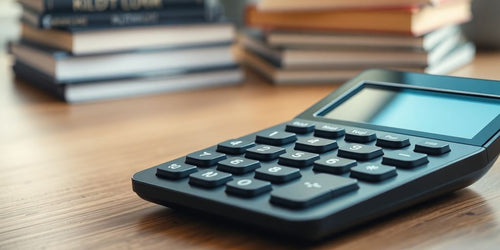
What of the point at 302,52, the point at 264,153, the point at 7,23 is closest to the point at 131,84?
the point at 302,52

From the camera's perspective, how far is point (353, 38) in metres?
0.94

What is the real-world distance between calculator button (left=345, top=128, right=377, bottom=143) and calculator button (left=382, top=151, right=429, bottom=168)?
0.04 metres

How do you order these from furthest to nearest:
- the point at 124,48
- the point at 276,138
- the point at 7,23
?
the point at 7,23 < the point at 124,48 < the point at 276,138

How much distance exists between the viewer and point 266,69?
100 centimetres

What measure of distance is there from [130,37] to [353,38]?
29cm

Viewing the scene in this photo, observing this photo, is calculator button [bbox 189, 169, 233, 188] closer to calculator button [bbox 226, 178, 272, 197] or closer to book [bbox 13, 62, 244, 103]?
calculator button [bbox 226, 178, 272, 197]

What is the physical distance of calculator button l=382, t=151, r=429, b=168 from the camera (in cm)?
41

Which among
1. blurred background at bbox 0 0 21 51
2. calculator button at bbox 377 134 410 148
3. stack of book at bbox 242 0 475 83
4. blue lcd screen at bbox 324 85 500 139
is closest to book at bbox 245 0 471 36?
stack of book at bbox 242 0 475 83

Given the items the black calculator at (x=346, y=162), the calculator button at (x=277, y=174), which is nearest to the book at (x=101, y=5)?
the black calculator at (x=346, y=162)

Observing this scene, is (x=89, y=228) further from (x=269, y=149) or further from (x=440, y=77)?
(x=440, y=77)

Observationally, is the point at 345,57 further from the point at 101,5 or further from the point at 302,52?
the point at 101,5

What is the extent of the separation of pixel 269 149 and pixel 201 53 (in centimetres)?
51

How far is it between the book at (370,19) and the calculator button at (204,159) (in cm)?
49

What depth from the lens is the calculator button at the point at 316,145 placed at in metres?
0.46
